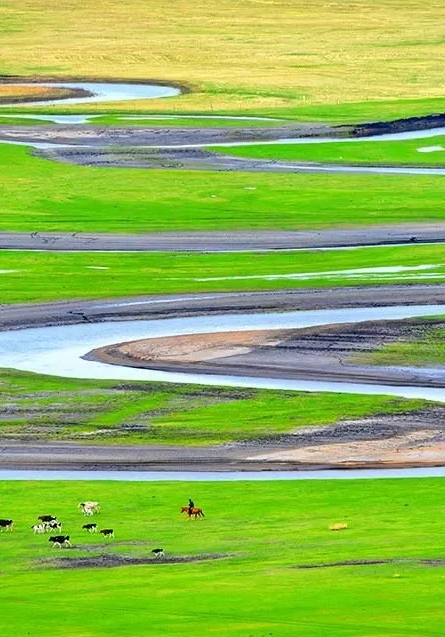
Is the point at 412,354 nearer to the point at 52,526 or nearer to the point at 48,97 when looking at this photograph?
the point at 52,526

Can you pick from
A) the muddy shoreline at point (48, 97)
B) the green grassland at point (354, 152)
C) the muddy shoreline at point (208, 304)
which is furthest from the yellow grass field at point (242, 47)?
the muddy shoreline at point (208, 304)

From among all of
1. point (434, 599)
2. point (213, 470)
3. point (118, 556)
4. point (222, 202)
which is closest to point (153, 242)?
point (222, 202)

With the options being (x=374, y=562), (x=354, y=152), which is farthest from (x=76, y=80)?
(x=374, y=562)

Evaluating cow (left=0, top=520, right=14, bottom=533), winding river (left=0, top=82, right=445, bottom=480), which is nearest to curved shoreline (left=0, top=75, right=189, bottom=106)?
winding river (left=0, top=82, right=445, bottom=480)

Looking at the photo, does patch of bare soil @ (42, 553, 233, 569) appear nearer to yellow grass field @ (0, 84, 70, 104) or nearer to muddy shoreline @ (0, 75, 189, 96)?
yellow grass field @ (0, 84, 70, 104)

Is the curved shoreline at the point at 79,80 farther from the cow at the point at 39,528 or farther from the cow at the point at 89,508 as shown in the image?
the cow at the point at 39,528
